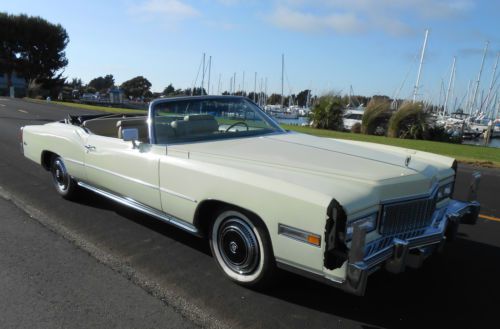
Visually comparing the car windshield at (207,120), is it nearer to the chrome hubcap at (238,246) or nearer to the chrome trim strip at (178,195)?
the chrome trim strip at (178,195)

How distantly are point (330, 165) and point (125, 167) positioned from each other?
7.12 ft

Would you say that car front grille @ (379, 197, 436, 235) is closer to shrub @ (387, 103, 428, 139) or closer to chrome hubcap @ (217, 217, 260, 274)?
chrome hubcap @ (217, 217, 260, 274)

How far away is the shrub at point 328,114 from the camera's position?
21.9m

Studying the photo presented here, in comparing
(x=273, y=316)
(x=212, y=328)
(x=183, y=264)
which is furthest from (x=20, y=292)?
(x=273, y=316)

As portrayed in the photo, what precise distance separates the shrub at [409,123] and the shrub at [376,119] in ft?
3.46

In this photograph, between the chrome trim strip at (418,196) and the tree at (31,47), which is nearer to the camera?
the chrome trim strip at (418,196)

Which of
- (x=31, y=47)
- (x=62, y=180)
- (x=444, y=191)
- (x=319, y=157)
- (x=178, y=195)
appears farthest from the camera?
(x=31, y=47)

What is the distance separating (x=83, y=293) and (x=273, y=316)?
1459mm

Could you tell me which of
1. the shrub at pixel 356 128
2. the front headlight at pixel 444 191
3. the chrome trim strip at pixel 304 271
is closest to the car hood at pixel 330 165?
the front headlight at pixel 444 191

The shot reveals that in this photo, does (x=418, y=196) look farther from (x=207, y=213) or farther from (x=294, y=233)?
(x=207, y=213)

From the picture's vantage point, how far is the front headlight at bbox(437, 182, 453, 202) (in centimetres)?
372

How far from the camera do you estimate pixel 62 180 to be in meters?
5.66

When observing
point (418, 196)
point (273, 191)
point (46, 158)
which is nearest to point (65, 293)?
point (273, 191)

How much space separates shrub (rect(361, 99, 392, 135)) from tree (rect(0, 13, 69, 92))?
5213 cm
